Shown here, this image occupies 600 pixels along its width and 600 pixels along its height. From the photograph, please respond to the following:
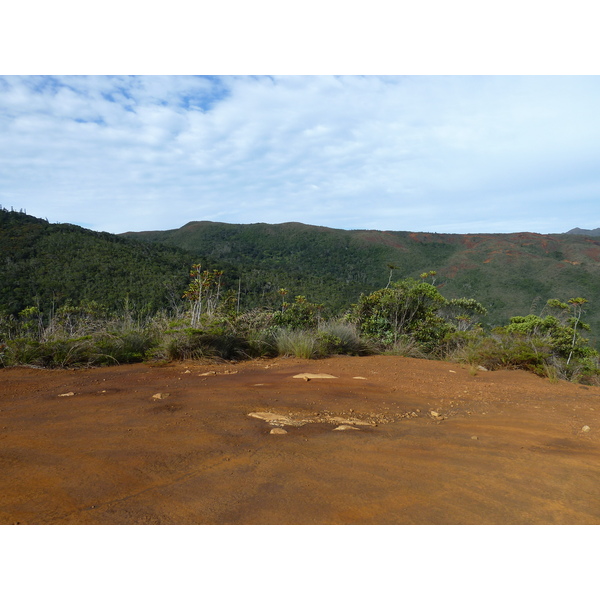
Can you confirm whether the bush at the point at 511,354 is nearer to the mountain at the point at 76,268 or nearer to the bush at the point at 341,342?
the bush at the point at 341,342

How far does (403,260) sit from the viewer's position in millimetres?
58406

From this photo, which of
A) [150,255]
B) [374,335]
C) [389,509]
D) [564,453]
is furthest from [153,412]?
[150,255]

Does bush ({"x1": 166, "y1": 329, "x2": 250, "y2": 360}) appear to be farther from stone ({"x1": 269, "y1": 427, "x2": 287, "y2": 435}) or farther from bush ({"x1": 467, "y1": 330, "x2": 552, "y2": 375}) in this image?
bush ({"x1": 467, "y1": 330, "x2": 552, "y2": 375})

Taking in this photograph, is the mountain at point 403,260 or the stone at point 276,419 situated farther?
the mountain at point 403,260

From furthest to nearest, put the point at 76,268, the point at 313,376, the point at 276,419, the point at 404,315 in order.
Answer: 1. the point at 76,268
2. the point at 404,315
3. the point at 313,376
4. the point at 276,419

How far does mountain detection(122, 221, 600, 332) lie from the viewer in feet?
122

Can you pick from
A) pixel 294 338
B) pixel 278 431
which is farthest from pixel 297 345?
pixel 278 431

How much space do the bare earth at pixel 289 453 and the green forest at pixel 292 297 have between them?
220 cm

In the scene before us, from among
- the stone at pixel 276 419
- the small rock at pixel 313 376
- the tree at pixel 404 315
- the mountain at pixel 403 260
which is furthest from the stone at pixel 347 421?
the mountain at pixel 403 260

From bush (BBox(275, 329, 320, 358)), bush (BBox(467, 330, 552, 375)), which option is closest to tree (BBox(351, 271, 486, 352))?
bush (BBox(467, 330, 552, 375))

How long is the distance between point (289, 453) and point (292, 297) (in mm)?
27983

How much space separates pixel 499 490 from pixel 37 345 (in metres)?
6.31

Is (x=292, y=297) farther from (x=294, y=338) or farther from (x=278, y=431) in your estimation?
(x=278, y=431)

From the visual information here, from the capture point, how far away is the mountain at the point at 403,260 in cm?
3716
